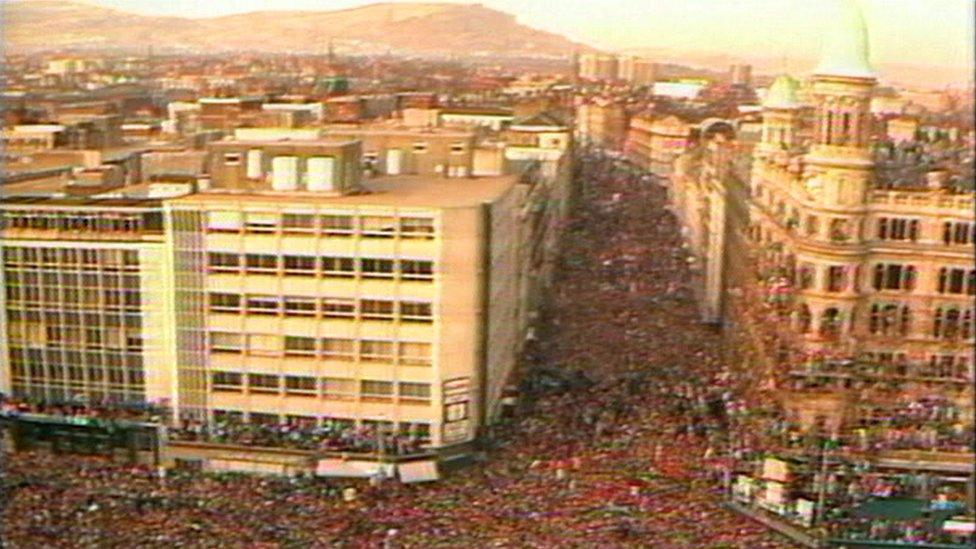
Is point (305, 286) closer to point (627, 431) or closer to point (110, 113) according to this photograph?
point (627, 431)

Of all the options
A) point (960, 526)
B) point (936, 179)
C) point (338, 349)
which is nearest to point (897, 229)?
point (936, 179)

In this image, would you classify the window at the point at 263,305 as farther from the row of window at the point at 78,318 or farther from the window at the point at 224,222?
the row of window at the point at 78,318

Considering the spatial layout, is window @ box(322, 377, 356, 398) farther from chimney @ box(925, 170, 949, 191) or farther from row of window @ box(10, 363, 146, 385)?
chimney @ box(925, 170, 949, 191)

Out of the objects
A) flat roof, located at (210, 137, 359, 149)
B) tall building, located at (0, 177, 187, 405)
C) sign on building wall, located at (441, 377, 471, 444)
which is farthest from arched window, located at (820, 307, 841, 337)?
tall building, located at (0, 177, 187, 405)

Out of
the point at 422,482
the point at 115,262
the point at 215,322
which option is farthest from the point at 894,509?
the point at 115,262

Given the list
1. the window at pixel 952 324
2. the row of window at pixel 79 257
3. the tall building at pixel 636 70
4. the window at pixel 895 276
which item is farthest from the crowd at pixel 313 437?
the tall building at pixel 636 70
